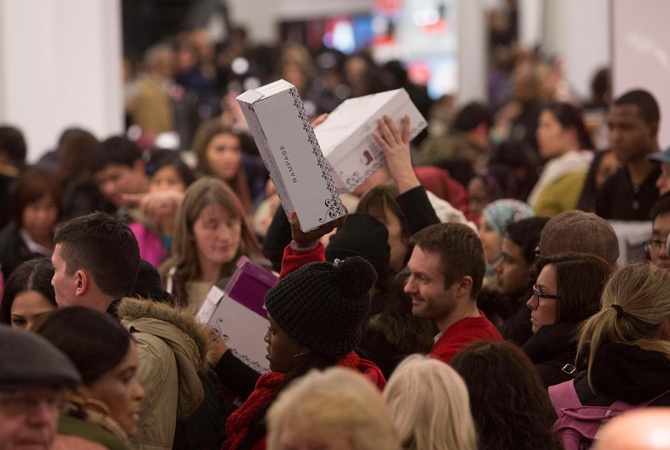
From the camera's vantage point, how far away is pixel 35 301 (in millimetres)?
3955

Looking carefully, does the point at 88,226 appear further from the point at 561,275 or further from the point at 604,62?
the point at 604,62

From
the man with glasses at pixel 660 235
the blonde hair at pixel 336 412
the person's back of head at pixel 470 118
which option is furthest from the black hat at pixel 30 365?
the person's back of head at pixel 470 118

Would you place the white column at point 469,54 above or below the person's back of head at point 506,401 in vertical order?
below

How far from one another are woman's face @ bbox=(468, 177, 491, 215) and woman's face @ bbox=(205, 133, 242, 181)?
1.51m

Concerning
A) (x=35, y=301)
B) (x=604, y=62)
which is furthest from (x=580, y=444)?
(x=604, y=62)

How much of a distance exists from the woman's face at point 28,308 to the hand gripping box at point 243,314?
61cm

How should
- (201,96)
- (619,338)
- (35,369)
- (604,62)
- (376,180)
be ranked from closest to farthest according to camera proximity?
(35,369), (619,338), (376,180), (604,62), (201,96)

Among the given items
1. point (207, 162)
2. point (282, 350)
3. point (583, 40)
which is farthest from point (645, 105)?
point (583, 40)

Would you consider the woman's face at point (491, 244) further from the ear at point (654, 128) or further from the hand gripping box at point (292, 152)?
the hand gripping box at point (292, 152)

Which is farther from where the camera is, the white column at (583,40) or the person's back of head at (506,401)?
the white column at (583,40)

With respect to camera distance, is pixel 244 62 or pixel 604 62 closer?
pixel 604 62

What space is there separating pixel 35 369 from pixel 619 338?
6.09 ft

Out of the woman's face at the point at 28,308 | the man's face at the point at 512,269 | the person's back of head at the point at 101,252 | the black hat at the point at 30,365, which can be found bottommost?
the man's face at the point at 512,269

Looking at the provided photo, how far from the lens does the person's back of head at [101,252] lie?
376cm
